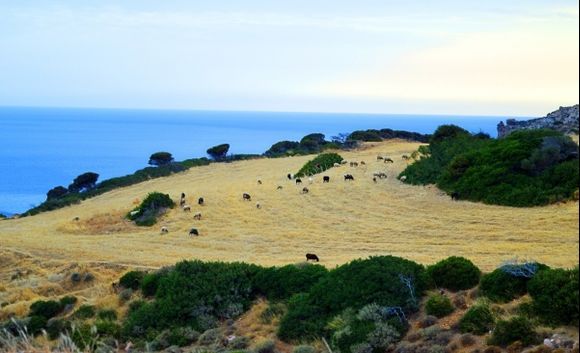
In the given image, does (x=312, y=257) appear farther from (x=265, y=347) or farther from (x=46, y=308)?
(x=46, y=308)

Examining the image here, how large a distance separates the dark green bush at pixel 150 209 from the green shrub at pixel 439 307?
1715 cm

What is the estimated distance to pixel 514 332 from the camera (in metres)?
11.8

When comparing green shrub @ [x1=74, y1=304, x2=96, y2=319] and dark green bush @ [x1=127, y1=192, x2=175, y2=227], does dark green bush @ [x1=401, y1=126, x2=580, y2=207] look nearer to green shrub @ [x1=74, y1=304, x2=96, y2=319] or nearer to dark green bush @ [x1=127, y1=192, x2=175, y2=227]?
dark green bush @ [x1=127, y1=192, x2=175, y2=227]

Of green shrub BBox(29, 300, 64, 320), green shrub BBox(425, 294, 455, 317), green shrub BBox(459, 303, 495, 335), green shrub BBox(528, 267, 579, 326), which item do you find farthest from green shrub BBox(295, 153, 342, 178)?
green shrub BBox(528, 267, 579, 326)

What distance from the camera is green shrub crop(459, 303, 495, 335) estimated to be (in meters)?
12.5

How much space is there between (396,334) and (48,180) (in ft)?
295

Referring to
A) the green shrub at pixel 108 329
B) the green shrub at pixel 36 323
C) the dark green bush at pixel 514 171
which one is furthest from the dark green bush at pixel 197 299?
the dark green bush at pixel 514 171

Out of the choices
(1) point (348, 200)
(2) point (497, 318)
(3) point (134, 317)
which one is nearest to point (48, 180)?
(1) point (348, 200)

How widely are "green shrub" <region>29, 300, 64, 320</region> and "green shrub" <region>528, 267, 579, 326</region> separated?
1196cm

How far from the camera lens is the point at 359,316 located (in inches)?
545

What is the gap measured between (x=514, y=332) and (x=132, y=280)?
10787 millimetres

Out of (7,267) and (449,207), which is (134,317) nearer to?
(7,267)

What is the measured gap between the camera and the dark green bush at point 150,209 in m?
29.2

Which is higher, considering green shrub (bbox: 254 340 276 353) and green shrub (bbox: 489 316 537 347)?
green shrub (bbox: 489 316 537 347)
